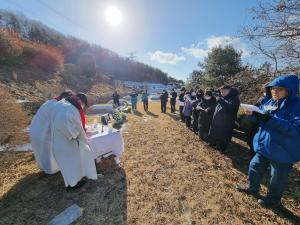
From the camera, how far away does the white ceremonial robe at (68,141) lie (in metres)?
2.93

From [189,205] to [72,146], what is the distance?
1988mm

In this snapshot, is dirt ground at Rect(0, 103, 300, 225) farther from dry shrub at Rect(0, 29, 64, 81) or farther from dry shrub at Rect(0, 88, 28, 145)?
dry shrub at Rect(0, 29, 64, 81)

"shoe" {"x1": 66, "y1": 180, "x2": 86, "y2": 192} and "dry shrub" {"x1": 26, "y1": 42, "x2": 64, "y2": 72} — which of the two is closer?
"shoe" {"x1": 66, "y1": 180, "x2": 86, "y2": 192}

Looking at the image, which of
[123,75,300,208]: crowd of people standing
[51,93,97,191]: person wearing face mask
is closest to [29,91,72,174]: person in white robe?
[51,93,97,191]: person wearing face mask

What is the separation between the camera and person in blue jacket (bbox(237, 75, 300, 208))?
231 cm

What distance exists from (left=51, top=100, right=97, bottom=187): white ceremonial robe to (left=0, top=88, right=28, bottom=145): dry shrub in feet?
7.03

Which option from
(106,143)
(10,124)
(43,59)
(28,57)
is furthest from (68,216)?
(43,59)

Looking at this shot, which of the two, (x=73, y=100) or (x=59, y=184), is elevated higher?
(x=73, y=100)

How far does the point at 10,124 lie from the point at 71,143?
2.48 m

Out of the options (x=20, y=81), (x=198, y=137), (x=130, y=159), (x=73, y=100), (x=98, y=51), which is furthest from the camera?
(x=98, y=51)

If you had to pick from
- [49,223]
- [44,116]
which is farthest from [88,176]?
[44,116]

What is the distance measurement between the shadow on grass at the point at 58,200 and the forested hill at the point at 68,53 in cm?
1508

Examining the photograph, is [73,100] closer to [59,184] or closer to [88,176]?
[88,176]

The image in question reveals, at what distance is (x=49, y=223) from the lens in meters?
2.45
